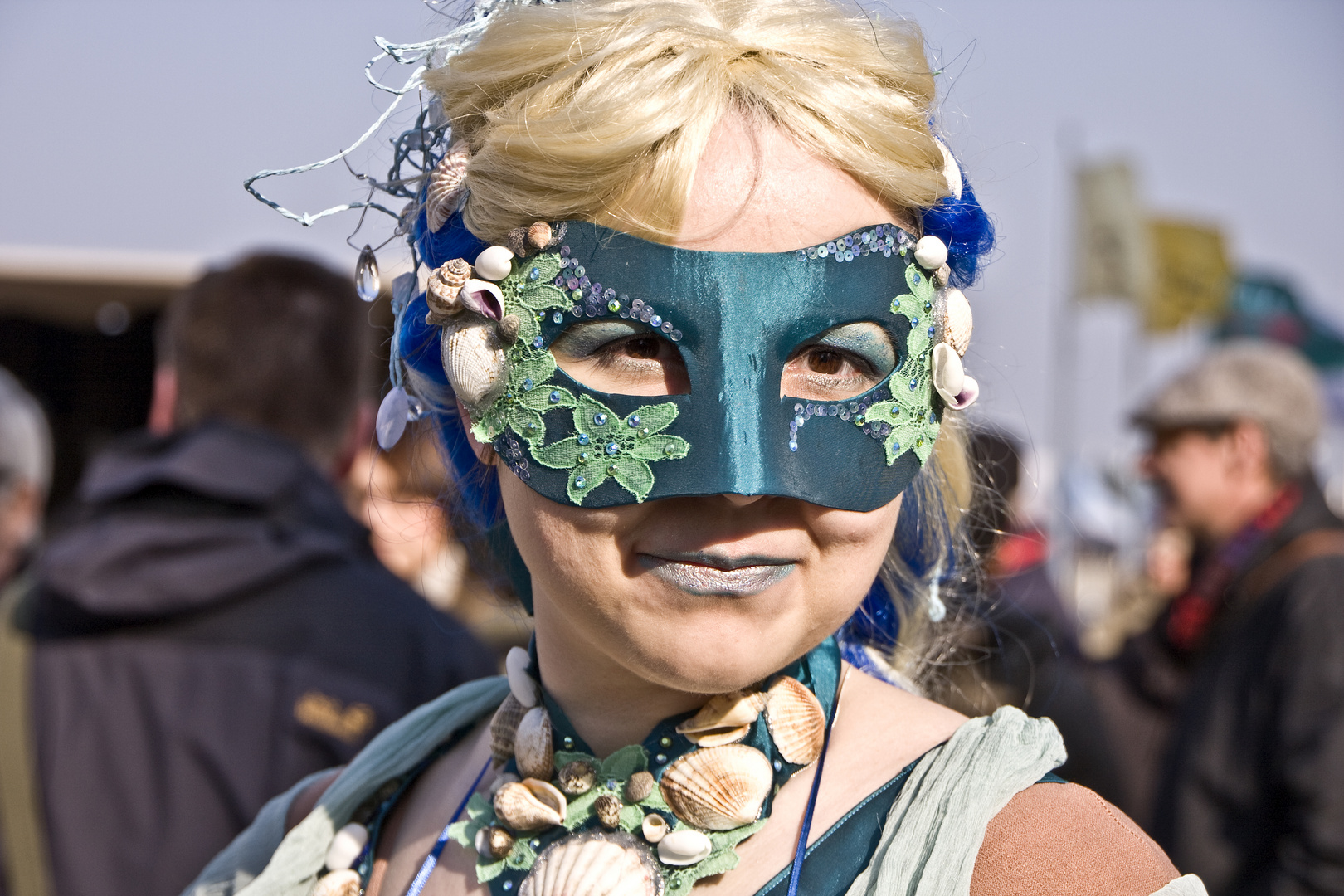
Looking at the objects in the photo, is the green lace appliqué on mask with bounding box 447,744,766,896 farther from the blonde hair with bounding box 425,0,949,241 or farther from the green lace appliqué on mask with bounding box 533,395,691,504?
the blonde hair with bounding box 425,0,949,241

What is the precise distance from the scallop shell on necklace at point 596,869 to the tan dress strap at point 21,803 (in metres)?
1.58

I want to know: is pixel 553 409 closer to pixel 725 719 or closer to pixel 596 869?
pixel 725 719

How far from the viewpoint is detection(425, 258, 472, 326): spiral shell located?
1.30m

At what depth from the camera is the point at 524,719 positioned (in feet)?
4.72

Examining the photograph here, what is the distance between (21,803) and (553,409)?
1.82m

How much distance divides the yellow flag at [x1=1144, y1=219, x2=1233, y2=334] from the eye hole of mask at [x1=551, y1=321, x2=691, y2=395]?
948cm

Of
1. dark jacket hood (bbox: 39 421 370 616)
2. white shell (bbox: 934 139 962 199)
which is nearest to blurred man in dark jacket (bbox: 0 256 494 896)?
dark jacket hood (bbox: 39 421 370 616)

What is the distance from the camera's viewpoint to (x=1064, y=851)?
1.11 metres

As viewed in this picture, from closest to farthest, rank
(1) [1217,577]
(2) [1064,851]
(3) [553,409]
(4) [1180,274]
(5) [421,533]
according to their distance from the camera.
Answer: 1. (2) [1064,851]
2. (3) [553,409]
3. (5) [421,533]
4. (1) [1217,577]
5. (4) [1180,274]

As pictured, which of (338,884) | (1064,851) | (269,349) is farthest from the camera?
(269,349)

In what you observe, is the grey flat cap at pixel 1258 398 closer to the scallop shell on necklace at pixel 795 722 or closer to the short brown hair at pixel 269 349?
the short brown hair at pixel 269 349

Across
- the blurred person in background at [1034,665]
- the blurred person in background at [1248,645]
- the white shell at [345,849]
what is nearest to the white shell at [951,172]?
the white shell at [345,849]

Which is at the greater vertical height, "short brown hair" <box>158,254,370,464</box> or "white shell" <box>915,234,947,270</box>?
"white shell" <box>915,234,947,270</box>

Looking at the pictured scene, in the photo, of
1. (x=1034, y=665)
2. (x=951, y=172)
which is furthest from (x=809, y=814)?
(x=1034, y=665)
